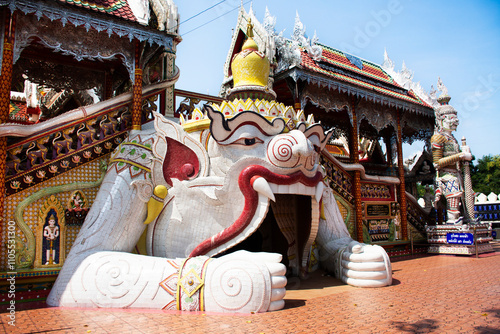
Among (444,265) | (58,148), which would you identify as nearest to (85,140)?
→ (58,148)

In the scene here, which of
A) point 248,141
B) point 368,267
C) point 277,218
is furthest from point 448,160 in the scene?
point 248,141

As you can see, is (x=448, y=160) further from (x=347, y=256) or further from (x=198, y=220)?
(x=198, y=220)

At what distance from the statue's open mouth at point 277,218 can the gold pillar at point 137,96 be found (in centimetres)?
285

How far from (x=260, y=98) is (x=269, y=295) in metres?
3.66

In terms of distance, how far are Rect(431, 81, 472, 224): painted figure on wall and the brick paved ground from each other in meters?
5.95

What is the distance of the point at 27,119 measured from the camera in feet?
42.2

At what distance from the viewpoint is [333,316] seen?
491 centimetres

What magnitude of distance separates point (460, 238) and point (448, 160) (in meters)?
2.51

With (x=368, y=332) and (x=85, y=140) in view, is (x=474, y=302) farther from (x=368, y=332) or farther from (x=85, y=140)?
(x=85, y=140)

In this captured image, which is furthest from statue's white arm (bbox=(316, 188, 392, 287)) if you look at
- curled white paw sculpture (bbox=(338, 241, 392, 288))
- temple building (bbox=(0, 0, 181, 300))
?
temple building (bbox=(0, 0, 181, 300))

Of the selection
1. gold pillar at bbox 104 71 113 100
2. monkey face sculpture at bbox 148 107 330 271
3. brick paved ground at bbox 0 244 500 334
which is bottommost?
brick paved ground at bbox 0 244 500 334

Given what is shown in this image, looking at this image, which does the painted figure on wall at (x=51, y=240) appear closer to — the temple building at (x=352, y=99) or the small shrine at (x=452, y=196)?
the temple building at (x=352, y=99)

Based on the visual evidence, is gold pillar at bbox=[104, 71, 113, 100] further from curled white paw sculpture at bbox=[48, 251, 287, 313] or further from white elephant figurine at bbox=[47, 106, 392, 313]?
curled white paw sculpture at bbox=[48, 251, 287, 313]

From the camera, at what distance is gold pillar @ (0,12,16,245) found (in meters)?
6.23
